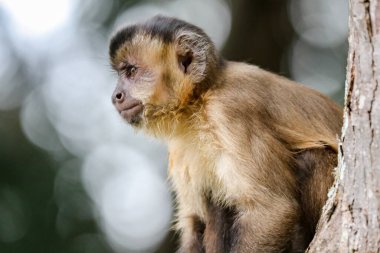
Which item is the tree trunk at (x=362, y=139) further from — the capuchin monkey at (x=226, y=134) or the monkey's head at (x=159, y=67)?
the monkey's head at (x=159, y=67)

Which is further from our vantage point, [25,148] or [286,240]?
[25,148]

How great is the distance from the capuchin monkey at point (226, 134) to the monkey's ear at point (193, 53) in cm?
1

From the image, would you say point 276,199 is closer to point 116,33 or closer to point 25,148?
point 116,33

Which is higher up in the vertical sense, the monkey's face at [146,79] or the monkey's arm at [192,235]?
the monkey's face at [146,79]

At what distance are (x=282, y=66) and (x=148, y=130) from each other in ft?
17.5

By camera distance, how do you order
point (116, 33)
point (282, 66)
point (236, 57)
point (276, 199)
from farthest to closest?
point (282, 66) < point (236, 57) < point (116, 33) < point (276, 199)

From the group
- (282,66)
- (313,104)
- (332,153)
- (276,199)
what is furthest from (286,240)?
(282,66)

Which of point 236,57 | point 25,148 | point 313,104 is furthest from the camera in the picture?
point 25,148

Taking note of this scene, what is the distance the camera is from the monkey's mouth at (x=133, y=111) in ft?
23.7

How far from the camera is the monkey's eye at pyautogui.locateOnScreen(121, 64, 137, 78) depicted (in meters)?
7.45

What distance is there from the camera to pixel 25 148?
13.3 meters

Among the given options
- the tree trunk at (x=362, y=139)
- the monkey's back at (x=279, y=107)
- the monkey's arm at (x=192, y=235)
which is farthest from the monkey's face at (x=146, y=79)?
the tree trunk at (x=362, y=139)

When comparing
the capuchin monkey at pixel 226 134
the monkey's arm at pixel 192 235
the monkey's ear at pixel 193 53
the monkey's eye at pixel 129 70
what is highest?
the monkey's ear at pixel 193 53

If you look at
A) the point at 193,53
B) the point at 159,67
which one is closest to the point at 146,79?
the point at 159,67
